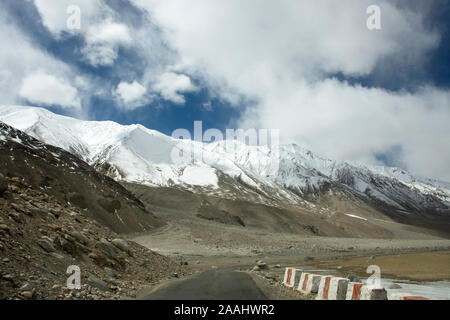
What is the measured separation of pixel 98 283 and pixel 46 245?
2.65 metres

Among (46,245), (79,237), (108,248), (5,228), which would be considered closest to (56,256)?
(46,245)

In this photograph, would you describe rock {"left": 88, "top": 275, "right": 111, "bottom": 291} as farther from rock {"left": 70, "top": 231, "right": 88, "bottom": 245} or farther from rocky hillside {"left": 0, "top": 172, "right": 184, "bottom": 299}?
rock {"left": 70, "top": 231, "right": 88, "bottom": 245}

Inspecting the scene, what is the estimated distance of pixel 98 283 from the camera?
13.2 metres

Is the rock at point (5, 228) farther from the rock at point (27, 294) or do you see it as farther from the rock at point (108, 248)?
the rock at point (108, 248)

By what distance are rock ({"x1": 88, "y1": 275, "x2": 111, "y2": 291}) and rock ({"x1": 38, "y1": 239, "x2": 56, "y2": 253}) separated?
1.99m

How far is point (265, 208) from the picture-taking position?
464ft

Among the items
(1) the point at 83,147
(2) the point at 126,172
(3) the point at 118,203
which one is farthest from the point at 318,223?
(1) the point at 83,147

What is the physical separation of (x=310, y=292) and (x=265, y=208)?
129 m

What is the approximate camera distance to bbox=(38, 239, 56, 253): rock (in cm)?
1361

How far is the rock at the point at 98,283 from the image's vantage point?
13.0 m

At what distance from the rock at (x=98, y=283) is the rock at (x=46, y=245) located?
6.52ft

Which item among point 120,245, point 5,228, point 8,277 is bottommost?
point 8,277

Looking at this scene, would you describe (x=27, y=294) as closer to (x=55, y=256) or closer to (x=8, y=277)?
(x=8, y=277)
